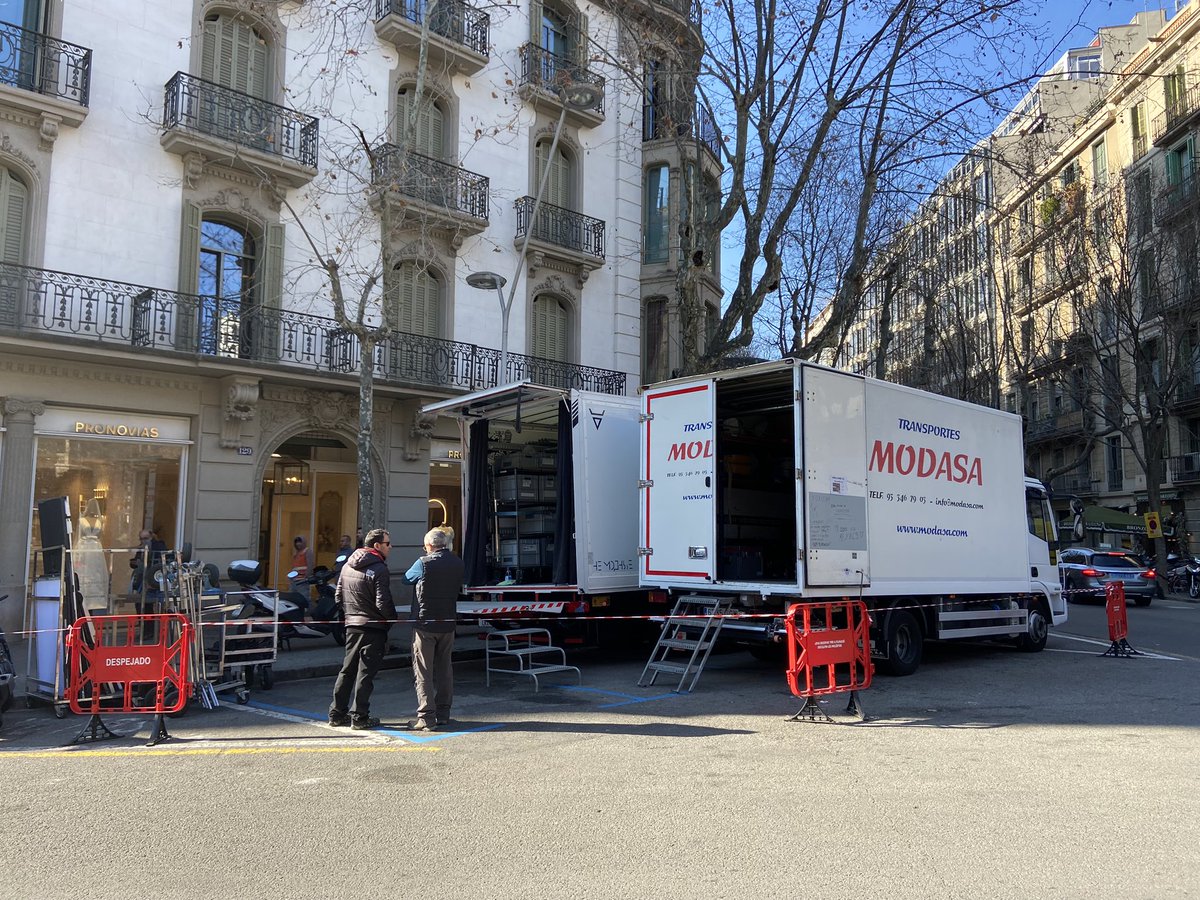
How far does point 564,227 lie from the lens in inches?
858

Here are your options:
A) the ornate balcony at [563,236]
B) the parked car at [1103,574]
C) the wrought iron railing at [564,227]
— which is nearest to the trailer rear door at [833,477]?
the ornate balcony at [563,236]

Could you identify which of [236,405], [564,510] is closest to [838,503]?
[564,510]

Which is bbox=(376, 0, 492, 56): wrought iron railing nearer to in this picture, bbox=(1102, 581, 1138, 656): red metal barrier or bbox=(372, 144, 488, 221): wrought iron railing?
bbox=(372, 144, 488, 221): wrought iron railing

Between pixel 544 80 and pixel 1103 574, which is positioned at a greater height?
pixel 544 80

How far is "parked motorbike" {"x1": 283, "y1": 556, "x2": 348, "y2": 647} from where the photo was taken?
1350 cm

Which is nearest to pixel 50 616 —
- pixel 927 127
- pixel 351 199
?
pixel 351 199

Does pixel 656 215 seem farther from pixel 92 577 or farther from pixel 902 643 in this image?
pixel 92 577

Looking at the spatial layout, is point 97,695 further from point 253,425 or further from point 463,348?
point 463,348

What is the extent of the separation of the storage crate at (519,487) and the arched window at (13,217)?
847cm

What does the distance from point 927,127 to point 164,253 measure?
13.2 meters

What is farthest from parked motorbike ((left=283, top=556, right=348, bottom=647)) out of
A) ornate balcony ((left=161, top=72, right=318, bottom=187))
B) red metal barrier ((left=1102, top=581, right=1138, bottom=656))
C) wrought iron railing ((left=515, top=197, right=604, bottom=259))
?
red metal barrier ((left=1102, top=581, right=1138, bottom=656))

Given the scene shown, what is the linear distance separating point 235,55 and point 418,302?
→ 5.64 meters

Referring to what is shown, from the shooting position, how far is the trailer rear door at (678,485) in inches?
425

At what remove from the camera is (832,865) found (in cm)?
451
